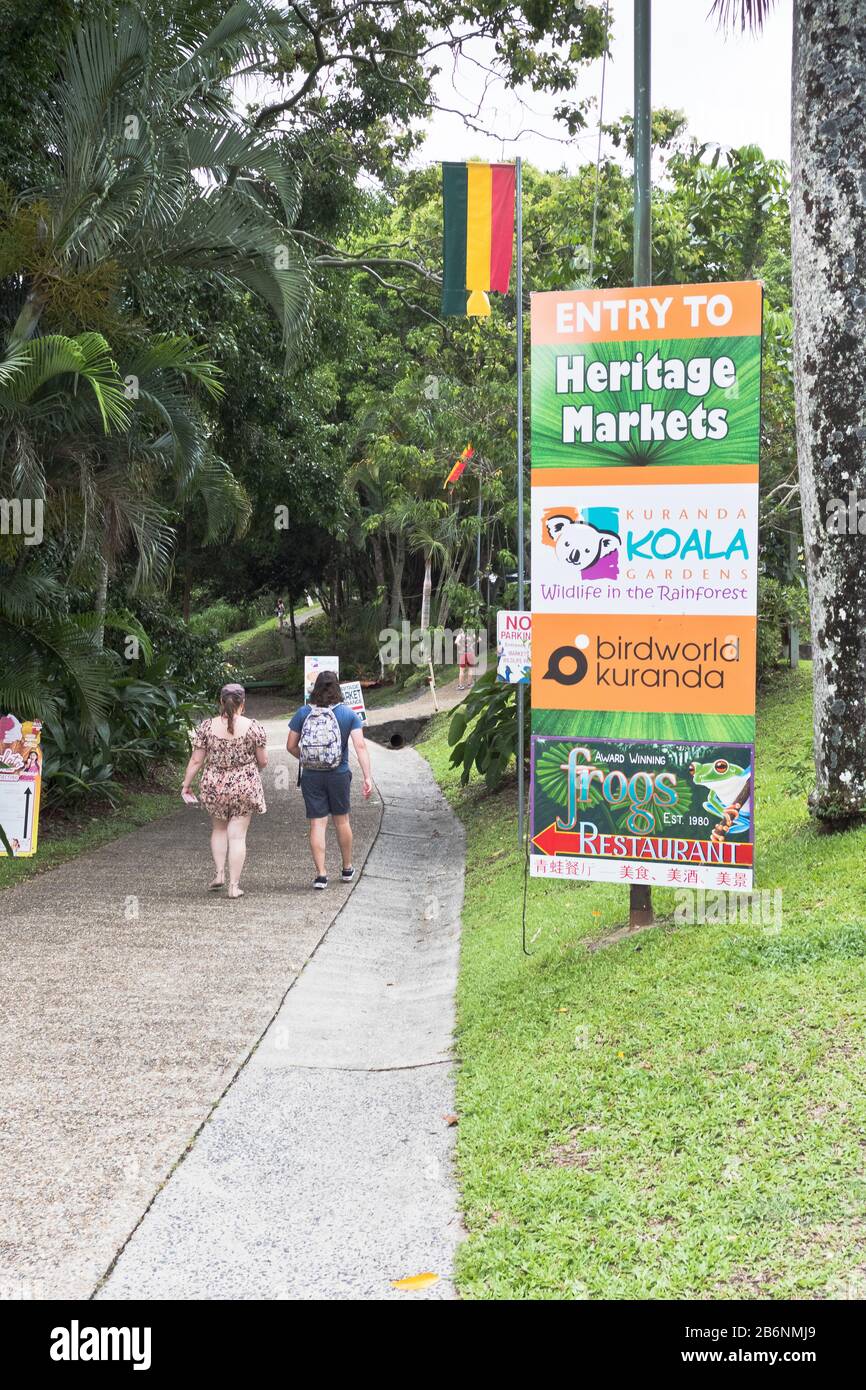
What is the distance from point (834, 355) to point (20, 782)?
7499 millimetres

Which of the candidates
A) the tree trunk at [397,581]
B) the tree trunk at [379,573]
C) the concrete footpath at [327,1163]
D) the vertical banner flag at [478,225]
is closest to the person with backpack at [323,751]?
the concrete footpath at [327,1163]

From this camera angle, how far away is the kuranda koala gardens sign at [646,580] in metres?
6.25

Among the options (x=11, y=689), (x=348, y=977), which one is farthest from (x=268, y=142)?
(x=348, y=977)

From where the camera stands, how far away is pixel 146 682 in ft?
57.1

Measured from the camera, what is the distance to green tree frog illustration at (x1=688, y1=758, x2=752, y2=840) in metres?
6.29

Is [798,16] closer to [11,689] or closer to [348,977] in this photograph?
[348,977]

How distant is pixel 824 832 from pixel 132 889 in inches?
217

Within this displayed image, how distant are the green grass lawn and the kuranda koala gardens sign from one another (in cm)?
62

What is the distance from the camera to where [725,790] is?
635cm

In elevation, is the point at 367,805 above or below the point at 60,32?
below

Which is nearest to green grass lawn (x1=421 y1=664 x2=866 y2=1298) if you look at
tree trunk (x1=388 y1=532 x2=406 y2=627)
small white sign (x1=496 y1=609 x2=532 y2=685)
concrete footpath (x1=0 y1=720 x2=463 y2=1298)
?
concrete footpath (x1=0 y1=720 x2=463 y2=1298)

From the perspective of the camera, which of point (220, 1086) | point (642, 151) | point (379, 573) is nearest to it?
point (220, 1086)

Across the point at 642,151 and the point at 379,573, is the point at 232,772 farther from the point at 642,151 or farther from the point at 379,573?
the point at 379,573

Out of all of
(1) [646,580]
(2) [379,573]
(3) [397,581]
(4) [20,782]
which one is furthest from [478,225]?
(2) [379,573]
